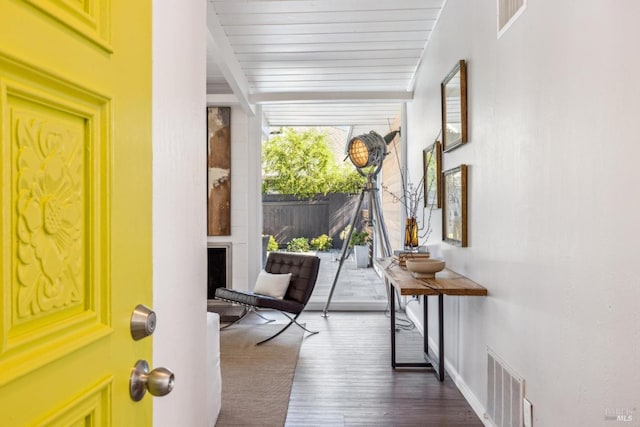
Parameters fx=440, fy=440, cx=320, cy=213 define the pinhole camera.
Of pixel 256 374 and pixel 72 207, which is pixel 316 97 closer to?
pixel 256 374

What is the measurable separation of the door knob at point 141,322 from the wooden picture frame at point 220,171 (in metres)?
4.58

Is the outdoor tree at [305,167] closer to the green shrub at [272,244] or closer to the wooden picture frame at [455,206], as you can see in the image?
the green shrub at [272,244]

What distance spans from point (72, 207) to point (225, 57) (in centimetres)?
339

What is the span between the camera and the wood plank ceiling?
Result: 10.6 ft

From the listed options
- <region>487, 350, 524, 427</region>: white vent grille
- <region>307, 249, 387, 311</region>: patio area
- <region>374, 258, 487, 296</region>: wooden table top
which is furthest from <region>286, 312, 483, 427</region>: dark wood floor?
<region>307, 249, 387, 311</region>: patio area

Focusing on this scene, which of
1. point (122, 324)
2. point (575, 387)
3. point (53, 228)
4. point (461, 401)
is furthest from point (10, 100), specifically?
point (461, 401)

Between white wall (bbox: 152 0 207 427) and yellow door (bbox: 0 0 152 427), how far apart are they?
18 centimetres

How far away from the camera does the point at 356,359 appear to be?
139 inches

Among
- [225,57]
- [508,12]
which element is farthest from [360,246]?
[508,12]

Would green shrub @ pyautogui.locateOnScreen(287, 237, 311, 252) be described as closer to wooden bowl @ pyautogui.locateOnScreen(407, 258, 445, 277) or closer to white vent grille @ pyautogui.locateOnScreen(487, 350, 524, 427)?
wooden bowl @ pyautogui.locateOnScreen(407, 258, 445, 277)

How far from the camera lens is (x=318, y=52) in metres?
3.99

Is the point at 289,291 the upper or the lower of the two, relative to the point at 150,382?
lower

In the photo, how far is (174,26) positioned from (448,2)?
2572mm

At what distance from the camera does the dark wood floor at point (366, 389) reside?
2.52m
